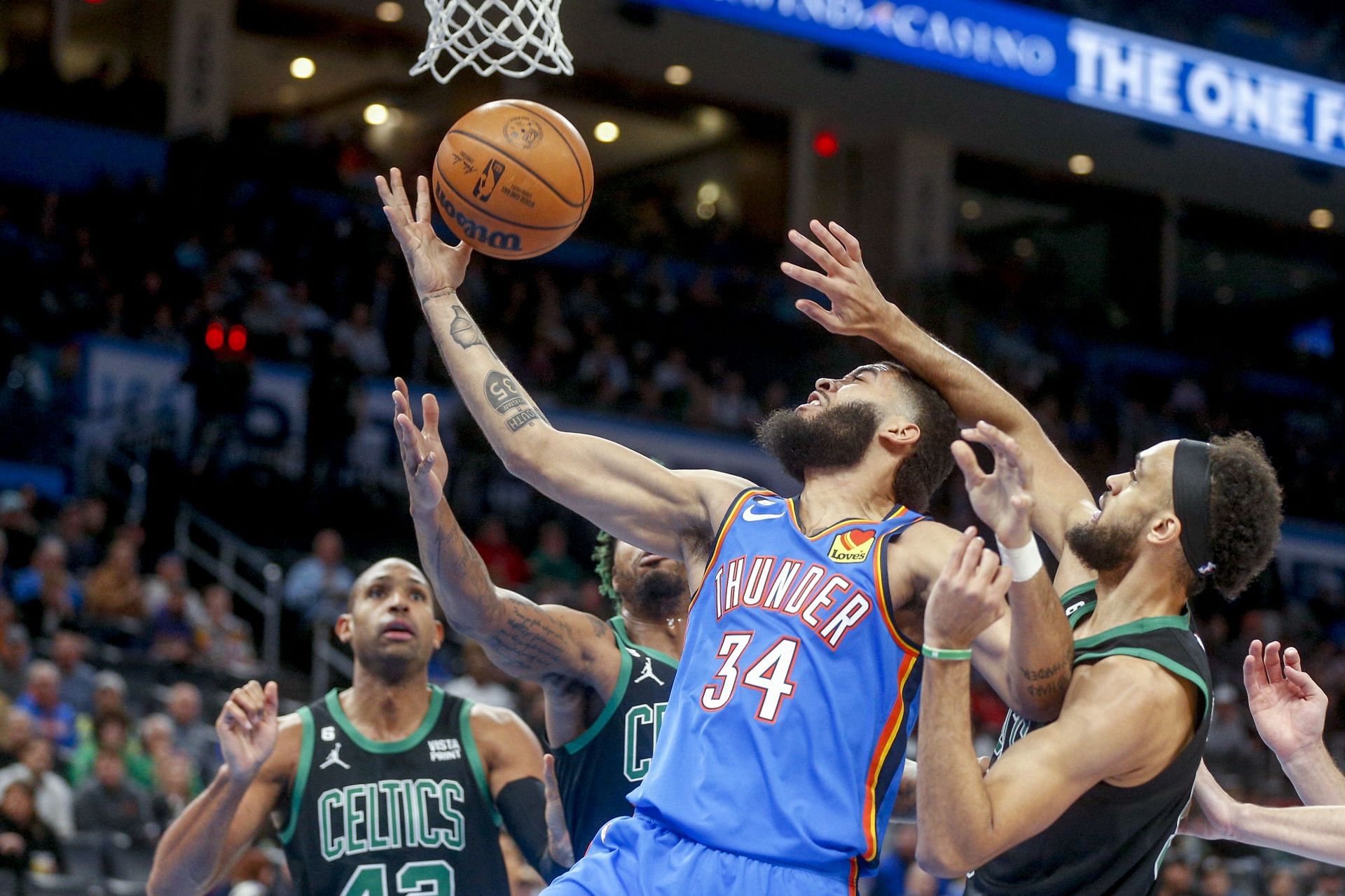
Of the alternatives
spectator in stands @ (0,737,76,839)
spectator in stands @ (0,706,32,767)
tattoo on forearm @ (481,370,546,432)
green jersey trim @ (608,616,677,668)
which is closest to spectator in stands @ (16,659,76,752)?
spectator in stands @ (0,706,32,767)

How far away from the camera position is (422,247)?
4.09 meters

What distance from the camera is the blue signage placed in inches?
634

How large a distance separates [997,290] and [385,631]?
16836 mm

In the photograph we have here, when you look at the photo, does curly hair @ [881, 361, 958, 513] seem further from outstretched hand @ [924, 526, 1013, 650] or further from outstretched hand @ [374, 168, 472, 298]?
outstretched hand @ [374, 168, 472, 298]

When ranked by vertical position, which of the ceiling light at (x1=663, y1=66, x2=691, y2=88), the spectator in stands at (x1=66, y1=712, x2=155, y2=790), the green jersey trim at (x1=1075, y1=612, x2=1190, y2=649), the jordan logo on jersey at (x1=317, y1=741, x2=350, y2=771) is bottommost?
the spectator in stands at (x1=66, y1=712, x2=155, y2=790)

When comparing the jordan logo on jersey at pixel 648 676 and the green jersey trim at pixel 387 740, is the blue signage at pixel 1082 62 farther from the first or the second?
the jordan logo on jersey at pixel 648 676

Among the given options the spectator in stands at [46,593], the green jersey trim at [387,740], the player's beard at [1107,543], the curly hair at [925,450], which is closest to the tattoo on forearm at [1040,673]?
the player's beard at [1107,543]

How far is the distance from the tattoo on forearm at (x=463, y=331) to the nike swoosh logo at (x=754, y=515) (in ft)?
2.66

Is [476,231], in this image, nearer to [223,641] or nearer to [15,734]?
[15,734]

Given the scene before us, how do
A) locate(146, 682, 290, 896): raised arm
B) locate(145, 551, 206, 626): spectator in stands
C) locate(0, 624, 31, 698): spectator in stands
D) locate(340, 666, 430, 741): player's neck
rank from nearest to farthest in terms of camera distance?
locate(146, 682, 290, 896): raised arm
locate(340, 666, 430, 741): player's neck
locate(0, 624, 31, 698): spectator in stands
locate(145, 551, 206, 626): spectator in stands

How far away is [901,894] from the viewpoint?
1066cm

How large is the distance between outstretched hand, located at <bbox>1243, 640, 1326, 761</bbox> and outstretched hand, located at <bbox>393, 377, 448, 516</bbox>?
2238 millimetres

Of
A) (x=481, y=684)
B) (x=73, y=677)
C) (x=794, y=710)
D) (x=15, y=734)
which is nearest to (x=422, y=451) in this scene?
(x=794, y=710)

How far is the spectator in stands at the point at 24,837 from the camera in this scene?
8.09 meters
